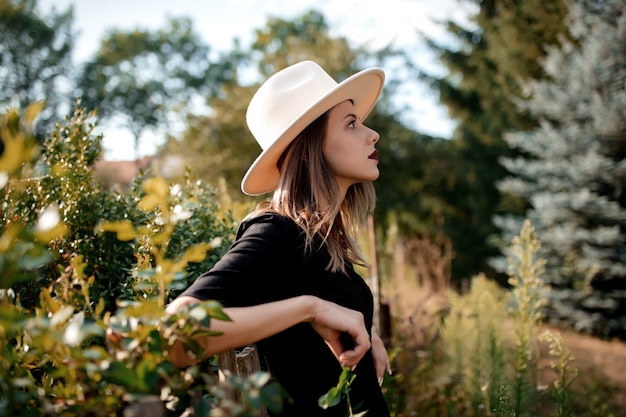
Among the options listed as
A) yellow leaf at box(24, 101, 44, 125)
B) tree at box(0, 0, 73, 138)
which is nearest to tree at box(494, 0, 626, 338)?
yellow leaf at box(24, 101, 44, 125)

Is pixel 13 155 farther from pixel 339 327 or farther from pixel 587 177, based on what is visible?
pixel 587 177

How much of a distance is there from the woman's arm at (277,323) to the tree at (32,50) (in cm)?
2087

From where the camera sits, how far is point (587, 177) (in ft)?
23.7

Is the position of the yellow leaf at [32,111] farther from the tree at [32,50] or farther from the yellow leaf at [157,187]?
the tree at [32,50]

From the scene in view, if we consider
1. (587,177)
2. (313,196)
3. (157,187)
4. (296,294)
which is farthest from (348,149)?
(587,177)

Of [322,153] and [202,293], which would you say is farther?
[322,153]

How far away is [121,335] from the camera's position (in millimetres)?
926

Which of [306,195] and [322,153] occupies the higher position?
[322,153]

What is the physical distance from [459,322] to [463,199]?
27.7 feet

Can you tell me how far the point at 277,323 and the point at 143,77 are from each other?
33.4 metres

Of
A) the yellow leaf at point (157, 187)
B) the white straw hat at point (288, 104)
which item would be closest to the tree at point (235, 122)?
the white straw hat at point (288, 104)

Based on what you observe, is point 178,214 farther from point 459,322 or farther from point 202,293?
point 459,322

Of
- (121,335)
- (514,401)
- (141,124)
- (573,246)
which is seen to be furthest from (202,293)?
(141,124)

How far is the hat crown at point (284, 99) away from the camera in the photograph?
178cm
